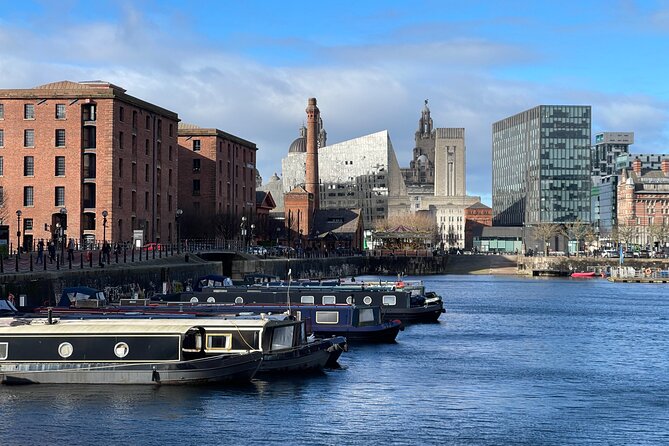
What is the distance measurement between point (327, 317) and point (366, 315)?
2941 millimetres

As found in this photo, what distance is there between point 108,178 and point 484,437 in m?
87.7

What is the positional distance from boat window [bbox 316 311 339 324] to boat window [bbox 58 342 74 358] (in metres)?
20.9

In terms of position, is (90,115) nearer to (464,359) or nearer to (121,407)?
(464,359)

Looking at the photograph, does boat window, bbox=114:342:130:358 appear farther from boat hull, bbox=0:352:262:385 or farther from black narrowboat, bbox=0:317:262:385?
boat hull, bbox=0:352:262:385

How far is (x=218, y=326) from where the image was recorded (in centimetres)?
4725

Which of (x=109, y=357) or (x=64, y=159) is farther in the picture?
(x=64, y=159)

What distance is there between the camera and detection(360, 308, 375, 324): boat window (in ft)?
216

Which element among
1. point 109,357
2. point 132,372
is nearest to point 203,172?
point 109,357

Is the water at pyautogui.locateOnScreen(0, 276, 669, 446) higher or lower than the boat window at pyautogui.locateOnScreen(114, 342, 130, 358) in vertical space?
lower

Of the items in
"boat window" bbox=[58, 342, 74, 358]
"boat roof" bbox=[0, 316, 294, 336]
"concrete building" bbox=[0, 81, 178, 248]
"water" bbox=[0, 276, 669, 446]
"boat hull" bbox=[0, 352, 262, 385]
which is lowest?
"water" bbox=[0, 276, 669, 446]

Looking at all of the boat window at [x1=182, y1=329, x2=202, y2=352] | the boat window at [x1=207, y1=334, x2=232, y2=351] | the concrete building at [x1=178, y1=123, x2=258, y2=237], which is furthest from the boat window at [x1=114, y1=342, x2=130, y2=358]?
the concrete building at [x1=178, y1=123, x2=258, y2=237]

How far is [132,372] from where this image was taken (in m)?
45.4

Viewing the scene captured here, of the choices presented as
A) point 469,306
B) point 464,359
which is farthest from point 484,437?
point 469,306

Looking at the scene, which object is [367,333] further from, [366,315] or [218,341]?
[218,341]
